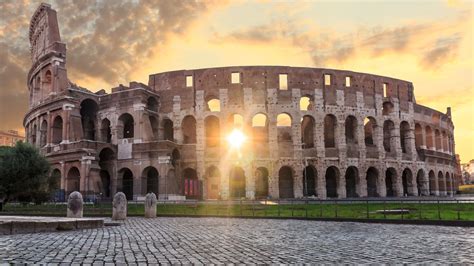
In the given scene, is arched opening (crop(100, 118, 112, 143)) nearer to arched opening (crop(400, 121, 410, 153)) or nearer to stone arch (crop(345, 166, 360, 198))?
stone arch (crop(345, 166, 360, 198))

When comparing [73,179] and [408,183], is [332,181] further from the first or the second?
[73,179]

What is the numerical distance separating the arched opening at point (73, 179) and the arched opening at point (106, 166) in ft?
7.51

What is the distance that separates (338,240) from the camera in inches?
357

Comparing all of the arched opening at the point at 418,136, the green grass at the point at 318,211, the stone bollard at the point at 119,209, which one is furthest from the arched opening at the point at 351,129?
the stone bollard at the point at 119,209

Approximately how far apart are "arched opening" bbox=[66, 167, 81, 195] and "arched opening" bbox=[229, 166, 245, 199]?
45.9ft

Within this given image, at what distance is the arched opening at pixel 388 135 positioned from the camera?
1712 inches

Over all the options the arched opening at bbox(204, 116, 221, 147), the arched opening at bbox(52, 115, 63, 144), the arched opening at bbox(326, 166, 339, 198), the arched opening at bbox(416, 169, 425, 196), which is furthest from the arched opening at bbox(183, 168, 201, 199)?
the arched opening at bbox(416, 169, 425, 196)

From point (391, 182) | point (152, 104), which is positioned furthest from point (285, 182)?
point (152, 104)

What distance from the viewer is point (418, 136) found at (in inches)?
1858

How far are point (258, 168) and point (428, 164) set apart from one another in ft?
67.8

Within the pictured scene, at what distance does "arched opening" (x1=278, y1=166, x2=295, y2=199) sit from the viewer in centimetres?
4000

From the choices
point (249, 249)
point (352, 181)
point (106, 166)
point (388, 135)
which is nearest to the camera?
point (249, 249)

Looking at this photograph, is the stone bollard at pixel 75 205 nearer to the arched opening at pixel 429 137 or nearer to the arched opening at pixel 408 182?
the arched opening at pixel 408 182

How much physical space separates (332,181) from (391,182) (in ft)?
25.7
